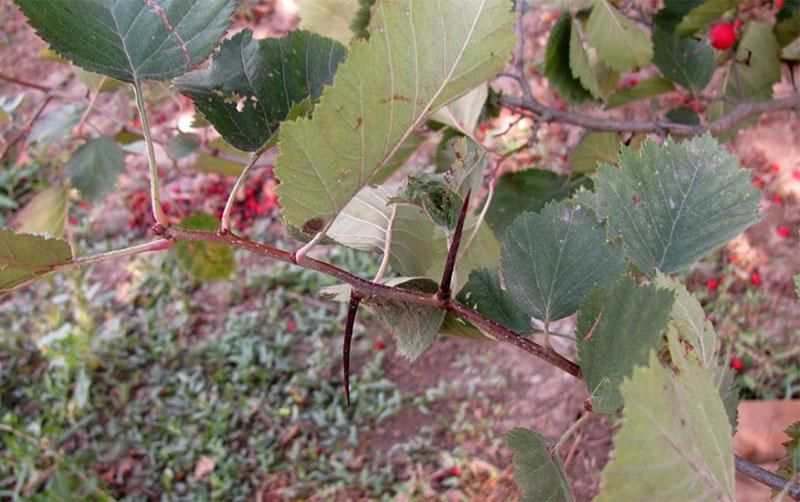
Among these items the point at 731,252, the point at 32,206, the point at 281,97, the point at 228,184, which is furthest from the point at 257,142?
the point at 228,184

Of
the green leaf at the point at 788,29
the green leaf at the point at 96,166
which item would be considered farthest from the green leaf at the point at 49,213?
the green leaf at the point at 788,29

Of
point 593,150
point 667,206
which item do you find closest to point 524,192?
point 593,150

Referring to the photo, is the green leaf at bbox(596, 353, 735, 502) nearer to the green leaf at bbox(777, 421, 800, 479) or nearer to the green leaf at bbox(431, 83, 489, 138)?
the green leaf at bbox(777, 421, 800, 479)

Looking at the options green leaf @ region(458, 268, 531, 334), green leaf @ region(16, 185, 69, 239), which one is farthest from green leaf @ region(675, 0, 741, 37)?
green leaf @ region(16, 185, 69, 239)

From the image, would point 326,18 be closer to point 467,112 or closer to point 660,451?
point 467,112

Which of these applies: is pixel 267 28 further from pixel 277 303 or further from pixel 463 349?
pixel 463 349
